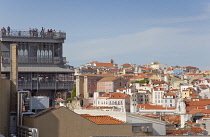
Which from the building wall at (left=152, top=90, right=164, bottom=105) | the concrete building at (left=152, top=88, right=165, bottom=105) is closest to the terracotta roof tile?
the building wall at (left=152, top=90, right=164, bottom=105)

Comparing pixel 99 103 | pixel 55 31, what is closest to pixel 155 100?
pixel 99 103

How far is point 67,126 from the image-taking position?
24.0 metres

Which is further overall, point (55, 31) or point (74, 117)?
point (55, 31)

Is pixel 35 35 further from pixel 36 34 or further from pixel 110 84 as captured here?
pixel 110 84

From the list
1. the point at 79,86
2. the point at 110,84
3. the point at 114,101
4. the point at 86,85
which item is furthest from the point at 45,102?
the point at 110,84

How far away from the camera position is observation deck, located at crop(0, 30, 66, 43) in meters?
30.8

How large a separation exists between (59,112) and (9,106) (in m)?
2.70

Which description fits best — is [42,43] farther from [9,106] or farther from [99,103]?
[99,103]

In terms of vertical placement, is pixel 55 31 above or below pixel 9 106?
above

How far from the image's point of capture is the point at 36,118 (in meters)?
23.5

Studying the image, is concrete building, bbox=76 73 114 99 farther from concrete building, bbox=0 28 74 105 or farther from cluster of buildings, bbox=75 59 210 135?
concrete building, bbox=0 28 74 105

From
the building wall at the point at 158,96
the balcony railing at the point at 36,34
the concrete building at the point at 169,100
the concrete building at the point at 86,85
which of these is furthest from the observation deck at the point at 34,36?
the concrete building at the point at 86,85

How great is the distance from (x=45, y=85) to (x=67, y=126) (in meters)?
6.55

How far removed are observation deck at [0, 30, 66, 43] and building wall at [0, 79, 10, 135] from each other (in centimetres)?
626
